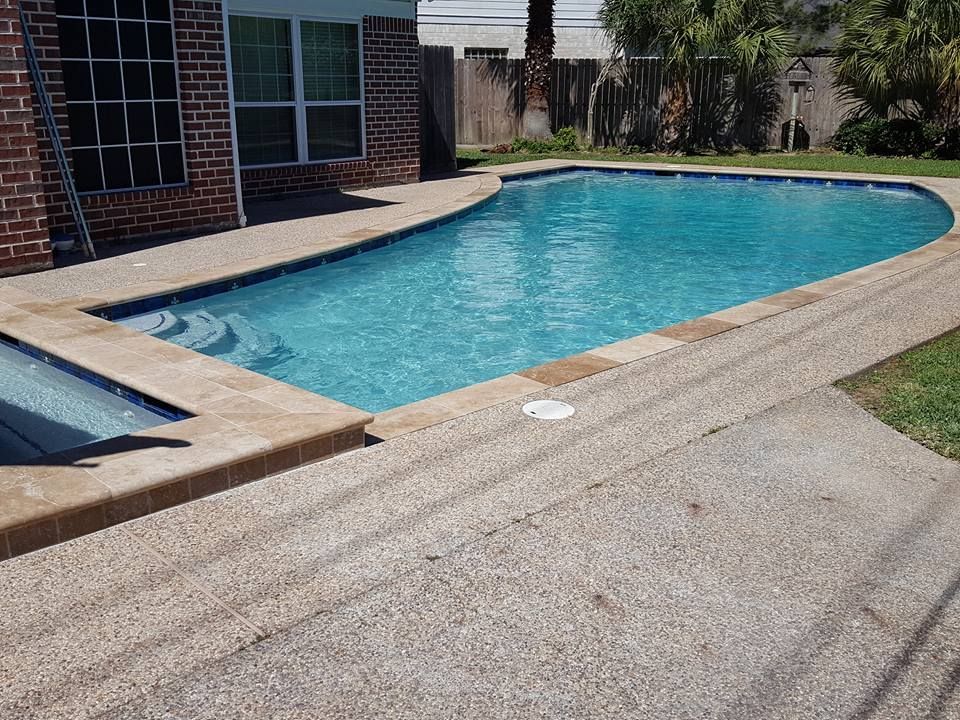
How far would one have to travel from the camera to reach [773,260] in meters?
10.5

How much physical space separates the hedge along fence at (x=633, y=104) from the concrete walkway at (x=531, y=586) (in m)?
16.8

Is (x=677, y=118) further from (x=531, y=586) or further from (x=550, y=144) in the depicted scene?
(x=531, y=586)

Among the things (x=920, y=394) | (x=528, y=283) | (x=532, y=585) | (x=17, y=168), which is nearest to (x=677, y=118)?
(x=528, y=283)

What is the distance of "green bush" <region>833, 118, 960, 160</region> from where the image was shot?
17609mm

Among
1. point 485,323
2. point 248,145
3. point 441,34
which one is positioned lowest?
point 485,323

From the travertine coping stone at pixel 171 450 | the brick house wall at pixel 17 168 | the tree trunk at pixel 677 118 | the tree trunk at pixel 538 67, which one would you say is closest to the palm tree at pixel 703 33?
the tree trunk at pixel 677 118

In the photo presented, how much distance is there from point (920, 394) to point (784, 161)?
13.8 meters

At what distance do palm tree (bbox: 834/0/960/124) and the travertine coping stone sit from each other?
16.0 m

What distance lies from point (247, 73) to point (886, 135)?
41.9 ft

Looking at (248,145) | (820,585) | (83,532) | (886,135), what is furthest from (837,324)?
(886,135)

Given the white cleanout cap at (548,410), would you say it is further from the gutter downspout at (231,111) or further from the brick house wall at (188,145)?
the gutter downspout at (231,111)

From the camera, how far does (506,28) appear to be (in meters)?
24.1

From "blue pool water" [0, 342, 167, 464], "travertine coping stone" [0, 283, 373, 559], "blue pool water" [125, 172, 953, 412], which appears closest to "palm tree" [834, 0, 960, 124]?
"blue pool water" [125, 172, 953, 412]

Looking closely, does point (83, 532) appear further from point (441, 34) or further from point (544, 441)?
point (441, 34)
